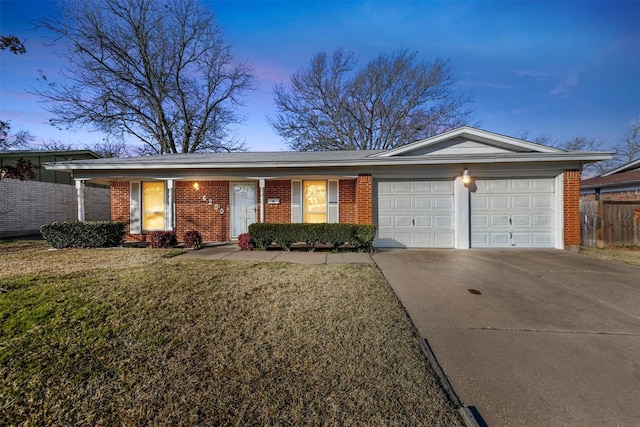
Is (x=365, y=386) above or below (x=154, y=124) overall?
below

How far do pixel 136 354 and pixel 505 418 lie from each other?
305cm

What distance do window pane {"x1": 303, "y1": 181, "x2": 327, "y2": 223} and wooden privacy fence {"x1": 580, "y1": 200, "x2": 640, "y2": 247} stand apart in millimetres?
9465

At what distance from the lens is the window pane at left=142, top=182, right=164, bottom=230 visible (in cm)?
1018

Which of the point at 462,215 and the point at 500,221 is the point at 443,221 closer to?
the point at 462,215

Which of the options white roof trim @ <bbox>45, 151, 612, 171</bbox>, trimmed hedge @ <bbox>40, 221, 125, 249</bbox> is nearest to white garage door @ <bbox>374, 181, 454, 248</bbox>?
white roof trim @ <bbox>45, 151, 612, 171</bbox>

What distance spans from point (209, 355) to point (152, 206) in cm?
953

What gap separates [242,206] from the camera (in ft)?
33.2

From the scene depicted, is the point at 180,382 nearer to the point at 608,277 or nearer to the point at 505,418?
the point at 505,418

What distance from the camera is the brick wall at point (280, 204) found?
31.9 ft

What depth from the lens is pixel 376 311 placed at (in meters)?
3.49

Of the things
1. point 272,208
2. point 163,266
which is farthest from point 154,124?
point 163,266

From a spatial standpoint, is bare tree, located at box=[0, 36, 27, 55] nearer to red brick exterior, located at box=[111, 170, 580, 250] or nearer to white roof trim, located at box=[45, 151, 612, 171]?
white roof trim, located at box=[45, 151, 612, 171]

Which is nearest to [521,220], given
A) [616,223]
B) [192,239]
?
[616,223]

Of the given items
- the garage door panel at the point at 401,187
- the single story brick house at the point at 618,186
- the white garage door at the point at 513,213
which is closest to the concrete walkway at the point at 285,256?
the garage door panel at the point at 401,187
